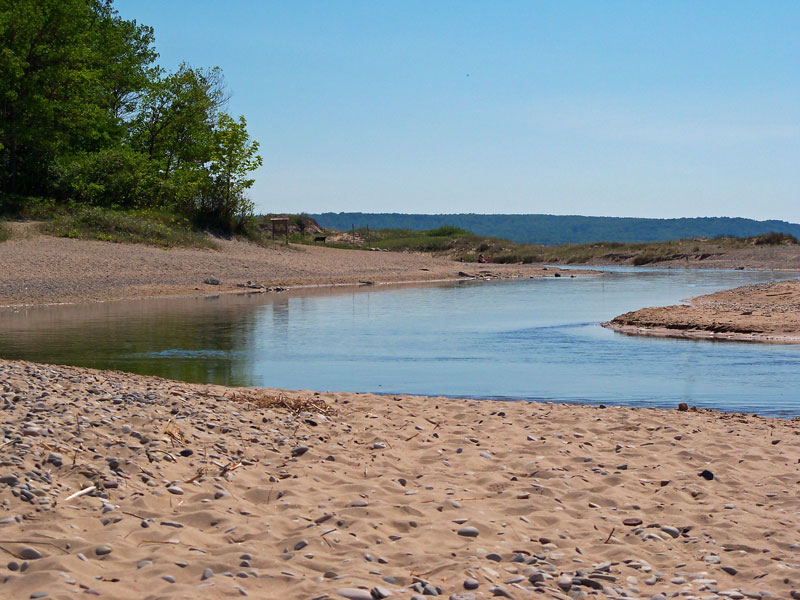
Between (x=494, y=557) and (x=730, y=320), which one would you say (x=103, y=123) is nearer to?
(x=730, y=320)

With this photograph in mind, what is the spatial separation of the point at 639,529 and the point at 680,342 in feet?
35.2

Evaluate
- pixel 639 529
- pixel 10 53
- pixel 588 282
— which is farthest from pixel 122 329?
pixel 588 282

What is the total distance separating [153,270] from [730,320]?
58.0 ft

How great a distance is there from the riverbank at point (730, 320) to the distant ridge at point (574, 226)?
122 m

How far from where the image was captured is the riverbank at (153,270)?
72.7ft

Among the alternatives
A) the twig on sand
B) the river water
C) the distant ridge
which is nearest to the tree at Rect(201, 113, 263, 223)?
the river water

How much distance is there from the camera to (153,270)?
86.1ft

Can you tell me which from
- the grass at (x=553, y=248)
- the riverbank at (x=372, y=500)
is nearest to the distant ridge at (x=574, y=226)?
the grass at (x=553, y=248)

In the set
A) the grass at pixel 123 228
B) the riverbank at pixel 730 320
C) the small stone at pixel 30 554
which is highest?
the grass at pixel 123 228

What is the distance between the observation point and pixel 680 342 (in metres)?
15.0

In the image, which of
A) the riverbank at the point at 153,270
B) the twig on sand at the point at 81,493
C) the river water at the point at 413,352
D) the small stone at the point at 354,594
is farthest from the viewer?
the riverbank at the point at 153,270

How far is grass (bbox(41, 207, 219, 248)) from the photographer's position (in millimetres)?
28750

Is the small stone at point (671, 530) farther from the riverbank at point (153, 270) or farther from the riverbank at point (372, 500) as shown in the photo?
the riverbank at point (153, 270)

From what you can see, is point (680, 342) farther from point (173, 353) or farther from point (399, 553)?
point (399, 553)
